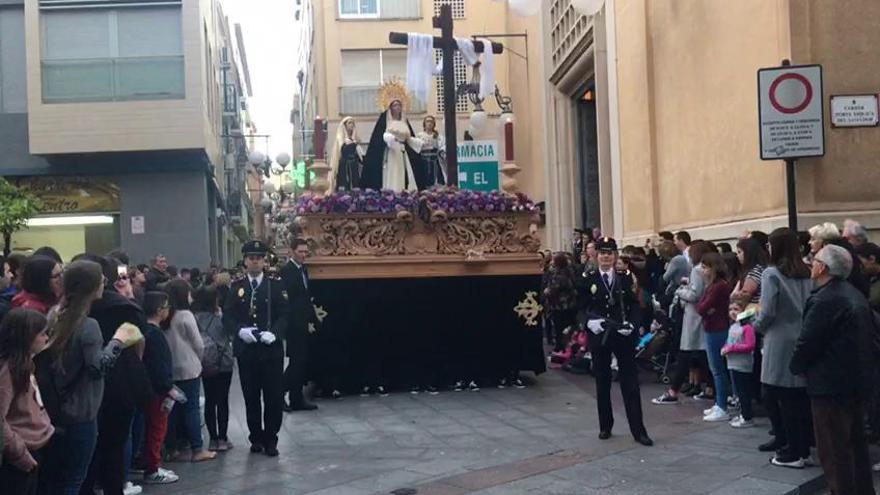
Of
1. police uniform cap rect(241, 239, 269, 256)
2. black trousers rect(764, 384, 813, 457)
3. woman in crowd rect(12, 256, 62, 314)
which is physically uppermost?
police uniform cap rect(241, 239, 269, 256)

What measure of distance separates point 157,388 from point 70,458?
169cm

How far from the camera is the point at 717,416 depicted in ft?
30.7

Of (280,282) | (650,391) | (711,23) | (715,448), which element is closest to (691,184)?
(711,23)

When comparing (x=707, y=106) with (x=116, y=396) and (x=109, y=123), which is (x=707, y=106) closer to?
(x=116, y=396)

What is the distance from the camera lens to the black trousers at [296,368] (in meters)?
10.6

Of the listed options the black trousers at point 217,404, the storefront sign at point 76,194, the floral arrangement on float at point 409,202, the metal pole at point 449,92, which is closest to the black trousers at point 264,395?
the black trousers at point 217,404

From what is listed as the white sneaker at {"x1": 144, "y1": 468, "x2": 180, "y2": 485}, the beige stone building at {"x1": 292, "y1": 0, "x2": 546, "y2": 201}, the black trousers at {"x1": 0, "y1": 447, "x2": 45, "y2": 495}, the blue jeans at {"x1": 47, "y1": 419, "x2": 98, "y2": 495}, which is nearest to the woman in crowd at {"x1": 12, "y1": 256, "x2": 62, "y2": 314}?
the blue jeans at {"x1": 47, "y1": 419, "x2": 98, "y2": 495}

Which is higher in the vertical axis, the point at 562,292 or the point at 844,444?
the point at 562,292

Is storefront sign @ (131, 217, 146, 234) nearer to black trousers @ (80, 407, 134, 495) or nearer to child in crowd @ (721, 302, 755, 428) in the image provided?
black trousers @ (80, 407, 134, 495)

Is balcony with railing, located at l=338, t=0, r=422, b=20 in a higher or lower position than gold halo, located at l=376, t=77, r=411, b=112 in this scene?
higher

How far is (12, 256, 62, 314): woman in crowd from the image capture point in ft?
19.2

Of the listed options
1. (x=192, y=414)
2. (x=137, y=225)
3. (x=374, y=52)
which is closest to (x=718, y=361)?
(x=192, y=414)

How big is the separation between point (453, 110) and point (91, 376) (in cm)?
778

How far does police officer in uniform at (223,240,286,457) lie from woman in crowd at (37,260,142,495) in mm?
2653
